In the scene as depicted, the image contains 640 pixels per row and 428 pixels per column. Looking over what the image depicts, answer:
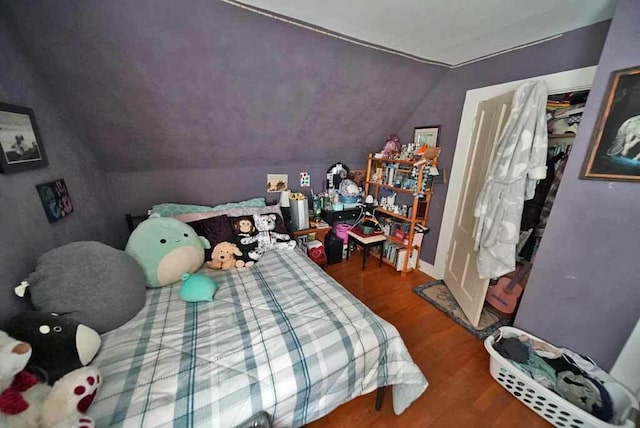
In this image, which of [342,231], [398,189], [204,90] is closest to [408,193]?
[398,189]

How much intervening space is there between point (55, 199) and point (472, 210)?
2999 mm

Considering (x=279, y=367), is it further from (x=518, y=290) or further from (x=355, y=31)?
(x=518, y=290)

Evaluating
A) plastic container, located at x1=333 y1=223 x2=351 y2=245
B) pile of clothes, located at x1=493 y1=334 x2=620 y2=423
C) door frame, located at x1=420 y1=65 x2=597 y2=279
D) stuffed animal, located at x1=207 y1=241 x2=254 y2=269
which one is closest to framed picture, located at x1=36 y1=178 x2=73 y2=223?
stuffed animal, located at x1=207 y1=241 x2=254 y2=269

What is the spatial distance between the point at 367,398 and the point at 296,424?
63cm

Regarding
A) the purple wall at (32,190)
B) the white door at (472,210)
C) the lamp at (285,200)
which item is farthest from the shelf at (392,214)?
the purple wall at (32,190)

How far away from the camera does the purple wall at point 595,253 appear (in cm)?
115

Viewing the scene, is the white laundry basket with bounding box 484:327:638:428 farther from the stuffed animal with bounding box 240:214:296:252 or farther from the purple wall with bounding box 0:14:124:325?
the purple wall with bounding box 0:14:124:325

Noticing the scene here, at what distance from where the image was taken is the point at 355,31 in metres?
1.50

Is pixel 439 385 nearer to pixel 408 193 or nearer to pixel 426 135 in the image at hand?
pixel 408 193

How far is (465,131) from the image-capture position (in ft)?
7.16

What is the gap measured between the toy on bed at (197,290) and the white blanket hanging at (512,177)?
199cm

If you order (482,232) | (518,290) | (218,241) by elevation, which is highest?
(482,232)

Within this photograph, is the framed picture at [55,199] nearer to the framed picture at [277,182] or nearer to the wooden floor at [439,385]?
the framed picture at [277,182]

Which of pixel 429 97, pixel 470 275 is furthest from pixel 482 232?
Result: pixel 429 97
